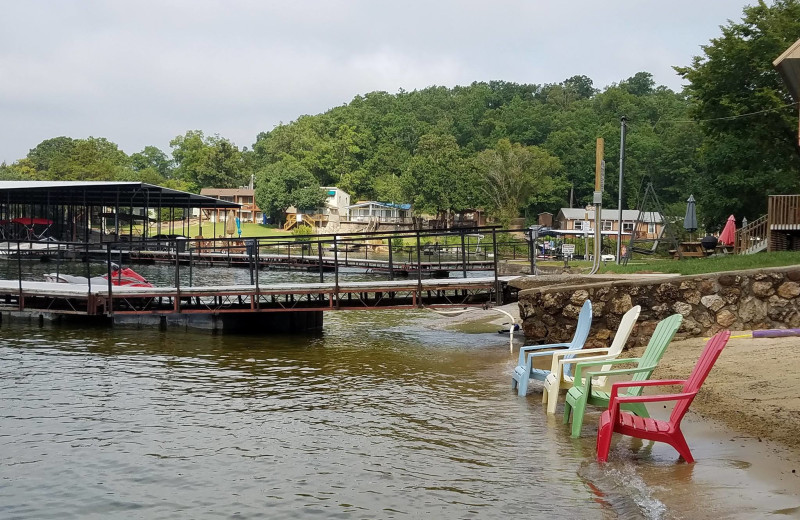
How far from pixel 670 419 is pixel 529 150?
76576 mm

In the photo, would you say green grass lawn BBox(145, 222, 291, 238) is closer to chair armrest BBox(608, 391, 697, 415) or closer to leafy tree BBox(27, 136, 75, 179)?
leafy tree BBox(27, 136, 75, 179)

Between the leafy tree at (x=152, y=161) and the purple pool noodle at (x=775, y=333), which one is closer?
the purple pool noodle at (x=775, y=333)

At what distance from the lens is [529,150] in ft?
271

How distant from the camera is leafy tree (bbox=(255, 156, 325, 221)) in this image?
3752 inches

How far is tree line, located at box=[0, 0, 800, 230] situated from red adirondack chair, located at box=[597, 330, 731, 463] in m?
28.7

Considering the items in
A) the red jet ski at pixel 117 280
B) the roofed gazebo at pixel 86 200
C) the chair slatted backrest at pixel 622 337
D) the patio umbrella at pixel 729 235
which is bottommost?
the red jet ski at pixel 117 280

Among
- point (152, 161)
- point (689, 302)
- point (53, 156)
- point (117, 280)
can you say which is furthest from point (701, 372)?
point (152, 161)

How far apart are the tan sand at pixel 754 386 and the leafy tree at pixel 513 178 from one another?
65612 mm

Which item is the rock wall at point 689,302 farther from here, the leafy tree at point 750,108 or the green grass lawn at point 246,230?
the green grass lawn at point 246,230

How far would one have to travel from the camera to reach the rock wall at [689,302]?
44.8 ft

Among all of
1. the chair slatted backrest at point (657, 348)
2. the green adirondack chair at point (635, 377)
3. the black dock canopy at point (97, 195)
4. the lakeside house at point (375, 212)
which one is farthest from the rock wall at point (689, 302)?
the lakeside house at point (375, 212)

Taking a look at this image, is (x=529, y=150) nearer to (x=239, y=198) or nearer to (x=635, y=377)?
(x=239, y=198)

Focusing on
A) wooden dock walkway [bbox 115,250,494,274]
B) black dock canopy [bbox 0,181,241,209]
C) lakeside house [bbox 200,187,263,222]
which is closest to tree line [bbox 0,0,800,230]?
lakeside house [bbox 200,187,263,222]

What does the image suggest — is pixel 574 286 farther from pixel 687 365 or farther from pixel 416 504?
pixel 416 504
